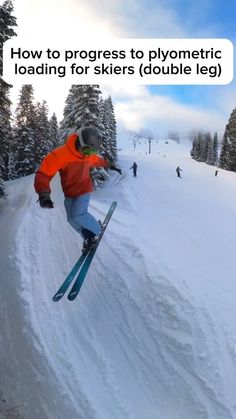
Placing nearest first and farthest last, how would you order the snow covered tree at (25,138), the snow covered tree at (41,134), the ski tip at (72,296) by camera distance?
the ski tip at (72,296)
the snow covered tree at (25,138)
the snow covered tree at (41,134)

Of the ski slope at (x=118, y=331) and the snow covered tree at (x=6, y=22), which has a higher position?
the snow covered tree at (x=6, y=22)

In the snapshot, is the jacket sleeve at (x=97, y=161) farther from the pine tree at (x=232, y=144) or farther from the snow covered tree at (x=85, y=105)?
the pine tree at (x=232, y=144)

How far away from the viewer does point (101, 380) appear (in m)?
6.98

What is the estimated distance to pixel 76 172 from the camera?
7.22 metres

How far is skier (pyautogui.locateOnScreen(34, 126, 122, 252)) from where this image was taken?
6.52m

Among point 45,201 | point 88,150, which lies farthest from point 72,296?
point 88,150

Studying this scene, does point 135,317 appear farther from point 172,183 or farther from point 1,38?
point 172,183

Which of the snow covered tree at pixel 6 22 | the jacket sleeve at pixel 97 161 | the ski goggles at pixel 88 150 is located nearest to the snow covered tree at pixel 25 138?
the snow covered tree at pixel 6 22

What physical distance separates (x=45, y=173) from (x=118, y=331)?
12.1ft

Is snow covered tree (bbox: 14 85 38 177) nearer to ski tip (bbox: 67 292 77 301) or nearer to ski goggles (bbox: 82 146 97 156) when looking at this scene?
ski tip (bbox: 67 292 77 301)

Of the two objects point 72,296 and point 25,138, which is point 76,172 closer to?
point 72,296

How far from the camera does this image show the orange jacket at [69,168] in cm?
652

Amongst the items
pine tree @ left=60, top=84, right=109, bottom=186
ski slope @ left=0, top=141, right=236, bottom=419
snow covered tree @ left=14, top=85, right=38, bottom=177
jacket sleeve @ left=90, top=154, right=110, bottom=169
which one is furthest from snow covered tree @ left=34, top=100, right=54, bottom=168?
jacket sleeve @ left=90, top=154, right=110, bottom=169

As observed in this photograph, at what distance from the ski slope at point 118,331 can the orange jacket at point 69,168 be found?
2.78 m
